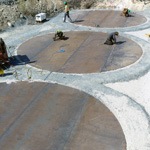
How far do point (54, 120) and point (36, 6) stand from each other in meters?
18.8

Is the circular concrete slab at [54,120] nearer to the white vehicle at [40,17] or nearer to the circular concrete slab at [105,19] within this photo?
the circular concrete slab at [105,19]

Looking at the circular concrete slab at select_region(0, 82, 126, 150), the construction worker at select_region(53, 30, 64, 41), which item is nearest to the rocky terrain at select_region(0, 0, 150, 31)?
the construction worker at select_region(53, 30, 64, 41)

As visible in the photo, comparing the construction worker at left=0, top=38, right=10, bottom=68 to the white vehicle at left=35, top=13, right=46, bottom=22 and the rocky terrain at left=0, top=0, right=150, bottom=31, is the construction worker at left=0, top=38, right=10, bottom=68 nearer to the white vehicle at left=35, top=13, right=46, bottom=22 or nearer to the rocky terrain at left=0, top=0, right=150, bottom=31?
the rocky terrain at left=0, top=0, right=150, bottom=31

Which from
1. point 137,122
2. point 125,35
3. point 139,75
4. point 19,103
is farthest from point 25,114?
point 125,35

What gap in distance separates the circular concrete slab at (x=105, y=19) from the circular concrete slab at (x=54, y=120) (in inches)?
473

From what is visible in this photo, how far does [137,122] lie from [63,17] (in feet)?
57.9

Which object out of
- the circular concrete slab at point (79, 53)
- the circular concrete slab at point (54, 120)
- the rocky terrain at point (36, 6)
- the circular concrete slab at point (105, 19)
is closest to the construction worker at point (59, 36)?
the circular concrete slab at point (79, 53)

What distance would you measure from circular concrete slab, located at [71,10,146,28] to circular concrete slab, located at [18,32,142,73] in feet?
10.2

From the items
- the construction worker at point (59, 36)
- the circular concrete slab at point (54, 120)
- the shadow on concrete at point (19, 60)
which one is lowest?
the circular concrete slab at point (54, 120)

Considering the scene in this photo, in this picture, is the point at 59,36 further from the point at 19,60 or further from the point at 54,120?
the point at 54,120

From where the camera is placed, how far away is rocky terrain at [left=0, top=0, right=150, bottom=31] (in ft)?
85.2

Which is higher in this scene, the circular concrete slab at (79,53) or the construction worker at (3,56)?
the construction worker at (3,56)

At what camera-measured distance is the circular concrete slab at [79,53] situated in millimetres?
16719

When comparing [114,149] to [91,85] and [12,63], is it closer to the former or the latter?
[91,85]
